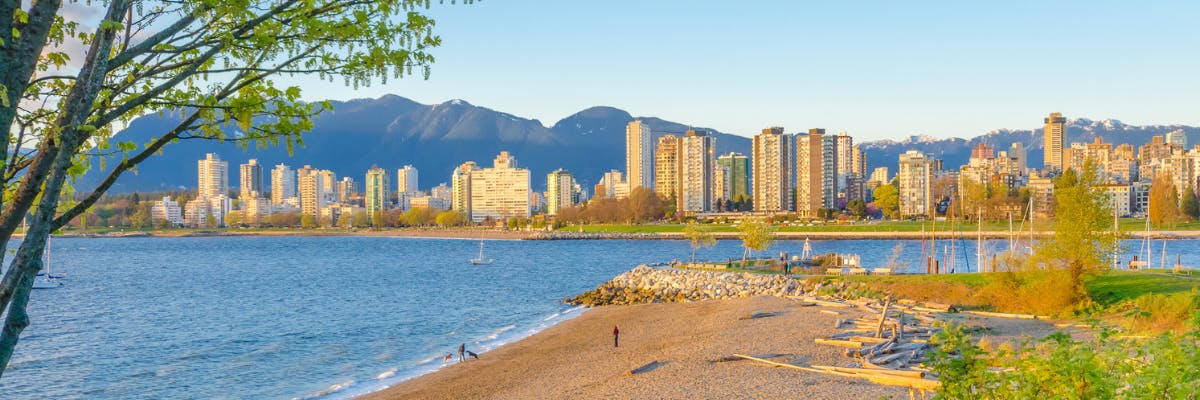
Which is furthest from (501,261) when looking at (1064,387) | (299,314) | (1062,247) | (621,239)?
(1064,387)

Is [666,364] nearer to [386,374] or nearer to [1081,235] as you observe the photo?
[386,374]

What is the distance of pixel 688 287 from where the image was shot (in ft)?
137

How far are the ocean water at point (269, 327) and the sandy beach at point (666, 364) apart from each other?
193 centimetres

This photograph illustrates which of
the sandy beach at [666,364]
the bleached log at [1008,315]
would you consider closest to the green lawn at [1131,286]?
the bleached log at [1008,315]

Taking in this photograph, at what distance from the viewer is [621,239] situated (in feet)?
475

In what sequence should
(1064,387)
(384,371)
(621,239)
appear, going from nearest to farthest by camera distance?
(1064,387) → (384,371) → (621,239)

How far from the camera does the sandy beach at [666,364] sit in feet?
54.5

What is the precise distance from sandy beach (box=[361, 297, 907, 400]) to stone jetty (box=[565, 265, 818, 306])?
4.36 meters

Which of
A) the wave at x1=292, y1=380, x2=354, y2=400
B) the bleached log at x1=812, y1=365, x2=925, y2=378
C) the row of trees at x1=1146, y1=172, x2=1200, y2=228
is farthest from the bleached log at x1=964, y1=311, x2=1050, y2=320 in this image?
the row of trees at x1=1146, y1=172, x2=1200, y2=228

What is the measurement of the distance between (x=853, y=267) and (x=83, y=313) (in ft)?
121

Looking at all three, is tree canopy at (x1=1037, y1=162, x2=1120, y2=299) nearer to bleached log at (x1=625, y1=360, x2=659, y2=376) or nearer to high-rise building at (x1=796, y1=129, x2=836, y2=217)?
bleached log at (x1=625, y1=360, x2=659, y2=376)

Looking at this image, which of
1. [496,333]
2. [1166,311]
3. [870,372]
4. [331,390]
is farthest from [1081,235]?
[331,390]

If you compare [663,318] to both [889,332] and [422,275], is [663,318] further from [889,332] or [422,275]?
[422,275]

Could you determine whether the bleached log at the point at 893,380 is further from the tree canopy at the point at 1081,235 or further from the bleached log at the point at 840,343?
the tree canopy at the point at 1081,235
